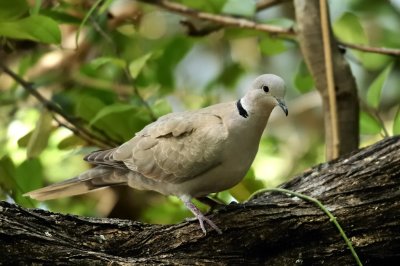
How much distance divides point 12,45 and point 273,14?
1.63m

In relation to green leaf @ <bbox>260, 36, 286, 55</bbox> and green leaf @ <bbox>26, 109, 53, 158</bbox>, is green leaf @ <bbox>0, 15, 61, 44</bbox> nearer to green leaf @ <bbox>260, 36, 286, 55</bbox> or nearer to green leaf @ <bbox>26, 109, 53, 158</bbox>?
green leaf @ <bbox>26, 109, 53, 158</bbox>

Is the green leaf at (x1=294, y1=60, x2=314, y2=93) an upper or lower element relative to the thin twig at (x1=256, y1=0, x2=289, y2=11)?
lower

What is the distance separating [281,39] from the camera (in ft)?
6.68

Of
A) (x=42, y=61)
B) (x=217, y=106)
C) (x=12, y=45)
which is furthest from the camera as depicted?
(x=42, y=61)

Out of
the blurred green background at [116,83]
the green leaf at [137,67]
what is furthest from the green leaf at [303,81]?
the green leaf at [137,67]

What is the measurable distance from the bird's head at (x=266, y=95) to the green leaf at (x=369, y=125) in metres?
0.47

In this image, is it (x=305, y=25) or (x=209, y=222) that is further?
(x=305, y=25)

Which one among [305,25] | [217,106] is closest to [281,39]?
[305,25]

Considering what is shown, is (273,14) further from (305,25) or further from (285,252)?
(285,252)

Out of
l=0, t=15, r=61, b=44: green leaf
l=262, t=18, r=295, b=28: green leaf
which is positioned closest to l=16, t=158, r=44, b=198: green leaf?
l=0, t=15, r=61, b=44: green leaf

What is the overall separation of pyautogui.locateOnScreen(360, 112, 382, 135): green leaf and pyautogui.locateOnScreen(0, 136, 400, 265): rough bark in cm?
36

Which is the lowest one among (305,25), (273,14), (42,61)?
(305,25)

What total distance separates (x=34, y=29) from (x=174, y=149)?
0.42 meters

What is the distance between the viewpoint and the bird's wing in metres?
1.41
